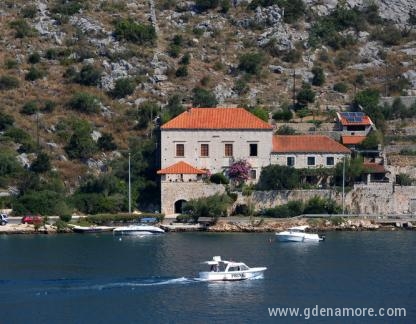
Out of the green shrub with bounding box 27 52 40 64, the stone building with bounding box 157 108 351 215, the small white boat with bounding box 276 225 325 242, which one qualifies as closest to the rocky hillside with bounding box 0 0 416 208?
the green shrub with bounding box 27 52 40 64

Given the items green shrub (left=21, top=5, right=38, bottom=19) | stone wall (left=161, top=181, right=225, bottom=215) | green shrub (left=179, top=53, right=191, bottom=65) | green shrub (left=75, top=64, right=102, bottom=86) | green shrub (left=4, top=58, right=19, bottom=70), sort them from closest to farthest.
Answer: stone wall (left=161, top=181, right=225, bottom=215) → green shrub (left=75, top=64, right=102, bottom=86) → green shrub (left=4, top=58, right=19, bottom=70) → green shrub (left=179, top=53, right=191, bottom=65) → green shrub (left=21, top=5, right=38, bottom=19)

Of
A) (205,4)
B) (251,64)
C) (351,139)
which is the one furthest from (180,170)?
(205,4)

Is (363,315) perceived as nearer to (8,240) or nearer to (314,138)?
(8,240)

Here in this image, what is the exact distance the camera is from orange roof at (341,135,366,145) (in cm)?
8050

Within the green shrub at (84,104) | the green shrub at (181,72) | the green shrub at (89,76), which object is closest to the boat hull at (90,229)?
the green shrub at (84,104)

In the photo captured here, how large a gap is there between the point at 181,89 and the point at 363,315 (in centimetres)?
4967

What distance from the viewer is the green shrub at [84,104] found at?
87000mm

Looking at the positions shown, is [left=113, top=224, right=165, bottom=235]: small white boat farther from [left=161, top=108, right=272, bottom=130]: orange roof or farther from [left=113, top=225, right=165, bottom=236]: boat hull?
[left=161, top=108, right=272, bottom=130]: orange roof

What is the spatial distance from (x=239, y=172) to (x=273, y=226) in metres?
5.45

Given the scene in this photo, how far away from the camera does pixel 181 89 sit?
3647 inches

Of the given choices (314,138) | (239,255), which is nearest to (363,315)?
(239,255)

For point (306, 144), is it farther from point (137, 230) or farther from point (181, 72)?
point (181, 72)

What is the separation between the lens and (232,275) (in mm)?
53219

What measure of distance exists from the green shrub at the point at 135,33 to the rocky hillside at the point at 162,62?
3.9 inches
